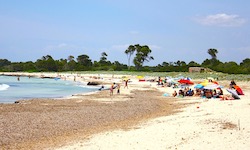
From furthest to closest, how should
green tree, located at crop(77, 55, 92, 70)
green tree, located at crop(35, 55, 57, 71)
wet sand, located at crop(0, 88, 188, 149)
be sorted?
green tree, located at crop(77, 55, 92, 70), green tree, located at crop(35, 55, 57, 71), wet sand, located at crop(0, 88, 188, 149)

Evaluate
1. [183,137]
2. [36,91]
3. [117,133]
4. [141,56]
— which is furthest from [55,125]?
[141,56]

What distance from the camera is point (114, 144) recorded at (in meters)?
10.9

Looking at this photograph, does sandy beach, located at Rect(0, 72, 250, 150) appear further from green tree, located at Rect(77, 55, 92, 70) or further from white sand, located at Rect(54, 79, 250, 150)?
green tree, located at Rect(77, 55, 92, 70)

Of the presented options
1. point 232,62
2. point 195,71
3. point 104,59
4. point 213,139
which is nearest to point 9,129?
point 213,139

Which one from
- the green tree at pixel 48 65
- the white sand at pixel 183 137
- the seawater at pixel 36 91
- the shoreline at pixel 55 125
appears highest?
the green tree at pixel 48 65

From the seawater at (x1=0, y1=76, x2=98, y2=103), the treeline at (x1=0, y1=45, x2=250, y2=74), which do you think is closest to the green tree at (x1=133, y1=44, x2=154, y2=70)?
the treeline at (x1=0, y1=45, x2=250, y2=74)

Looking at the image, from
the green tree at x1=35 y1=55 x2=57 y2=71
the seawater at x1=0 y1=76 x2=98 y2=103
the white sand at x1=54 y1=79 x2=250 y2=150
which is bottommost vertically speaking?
the seawater at x1=0 y1=76 x2=98 y2=103

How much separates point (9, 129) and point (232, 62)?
116283 mm

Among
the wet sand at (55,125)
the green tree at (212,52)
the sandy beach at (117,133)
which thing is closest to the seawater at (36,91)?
the wet sand at (55,125)

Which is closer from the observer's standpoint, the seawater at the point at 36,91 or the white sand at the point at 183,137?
the white sand at the point at 183,137

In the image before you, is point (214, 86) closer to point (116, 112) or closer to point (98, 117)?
point (116, 112)

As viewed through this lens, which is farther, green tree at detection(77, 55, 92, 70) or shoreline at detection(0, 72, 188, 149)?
green tree at detection(77, 55, 92, 70)

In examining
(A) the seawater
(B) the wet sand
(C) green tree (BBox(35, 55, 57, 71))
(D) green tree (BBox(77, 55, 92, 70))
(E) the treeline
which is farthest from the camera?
(D) green tree (BBox(77, 55, 92, 70))

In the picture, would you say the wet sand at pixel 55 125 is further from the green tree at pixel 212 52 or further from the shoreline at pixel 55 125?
the green tree at pixel 212 52
